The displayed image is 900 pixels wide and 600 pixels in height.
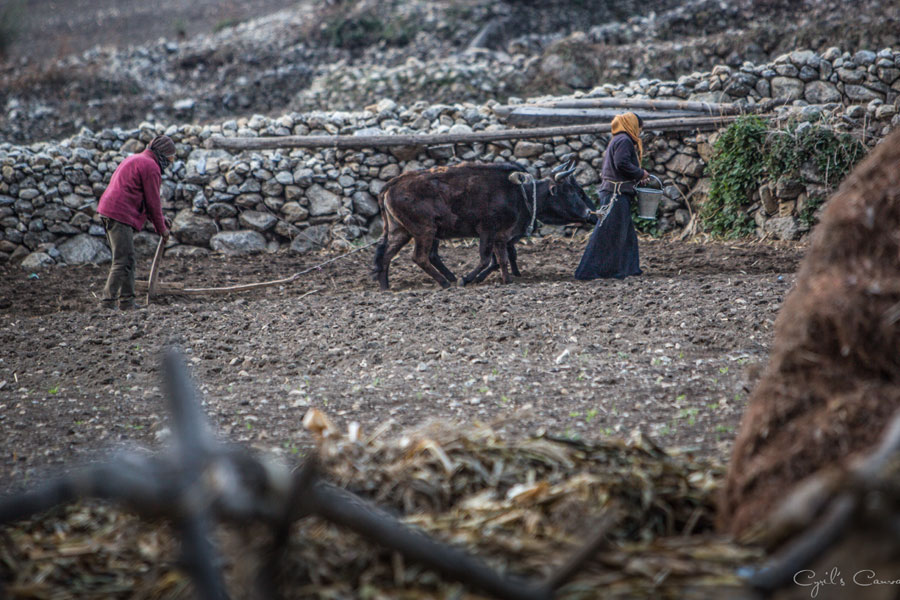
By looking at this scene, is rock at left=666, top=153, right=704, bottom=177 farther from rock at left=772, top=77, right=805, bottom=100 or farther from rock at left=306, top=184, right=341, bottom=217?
rock at left=306, top=184, right=341, bottom=217

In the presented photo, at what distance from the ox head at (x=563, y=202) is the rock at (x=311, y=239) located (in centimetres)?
369

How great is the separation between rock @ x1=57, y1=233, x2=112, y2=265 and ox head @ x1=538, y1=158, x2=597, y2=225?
6.21 meters

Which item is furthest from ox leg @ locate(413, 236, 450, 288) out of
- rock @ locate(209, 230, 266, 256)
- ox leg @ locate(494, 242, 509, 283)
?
rock @ locate(209, 230, 266, 256)

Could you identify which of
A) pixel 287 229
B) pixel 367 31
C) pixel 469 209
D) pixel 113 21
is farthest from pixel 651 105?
pixel 113 21

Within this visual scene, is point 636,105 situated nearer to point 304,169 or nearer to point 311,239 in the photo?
point 304,169

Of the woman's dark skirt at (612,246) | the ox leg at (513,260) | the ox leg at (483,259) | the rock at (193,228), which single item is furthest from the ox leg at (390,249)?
the rock at (193,228)

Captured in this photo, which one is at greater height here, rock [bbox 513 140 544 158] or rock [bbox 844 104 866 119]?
rock [bbox 844 104 866 119]

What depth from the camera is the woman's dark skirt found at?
7.70 metres

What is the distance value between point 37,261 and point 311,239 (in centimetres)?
367

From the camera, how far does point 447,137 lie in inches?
405

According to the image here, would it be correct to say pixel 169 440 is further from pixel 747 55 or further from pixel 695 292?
pixel 747 55

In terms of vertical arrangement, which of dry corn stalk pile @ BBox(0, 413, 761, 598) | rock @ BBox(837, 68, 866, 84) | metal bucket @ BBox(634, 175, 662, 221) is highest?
rock @ BBox(837, 68, 866, 84)

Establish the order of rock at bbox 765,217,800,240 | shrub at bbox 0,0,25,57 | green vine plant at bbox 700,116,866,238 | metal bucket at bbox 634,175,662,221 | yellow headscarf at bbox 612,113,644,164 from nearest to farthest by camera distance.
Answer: metal bucket at bbox 634,175,662,221, yellow headscarf at bbox 612,113,644,164, green vine plant at bbox 700,116,866,238, rock at bbox 765,217,800,240, shrub at bbox 0,0,25,57

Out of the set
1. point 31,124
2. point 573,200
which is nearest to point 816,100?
point 573,200
